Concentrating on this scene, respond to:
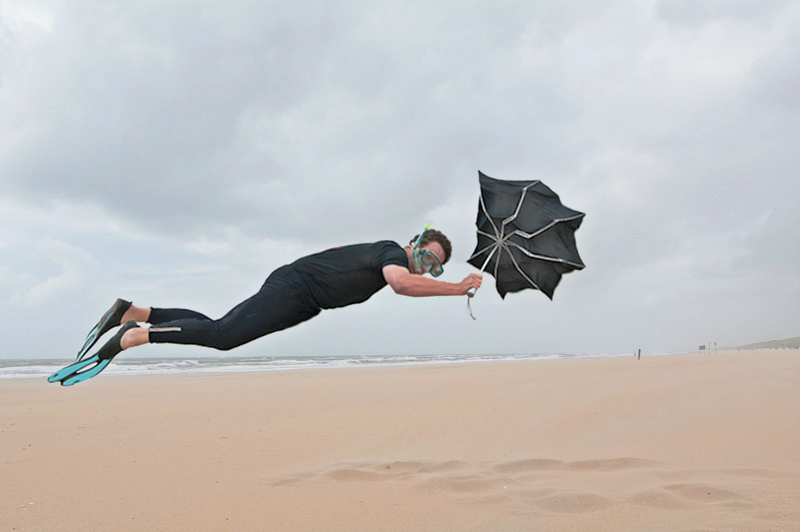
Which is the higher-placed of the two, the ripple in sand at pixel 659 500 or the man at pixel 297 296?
the man at pixel 297 296

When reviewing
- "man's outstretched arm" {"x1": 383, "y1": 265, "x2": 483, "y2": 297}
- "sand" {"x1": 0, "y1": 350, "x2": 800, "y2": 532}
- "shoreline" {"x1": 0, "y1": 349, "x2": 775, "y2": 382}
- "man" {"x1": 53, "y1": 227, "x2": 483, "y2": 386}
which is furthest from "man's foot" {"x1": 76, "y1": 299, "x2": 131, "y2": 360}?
"shoreline" {"x1": 0, "y1": 349, "x2": 775, "y2": 382}

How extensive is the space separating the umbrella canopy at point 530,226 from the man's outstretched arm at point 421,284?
0.53 metres

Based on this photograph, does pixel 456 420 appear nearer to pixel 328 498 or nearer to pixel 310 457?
pixel 310 457

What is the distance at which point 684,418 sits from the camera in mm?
7141

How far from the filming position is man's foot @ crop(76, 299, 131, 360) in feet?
12.0

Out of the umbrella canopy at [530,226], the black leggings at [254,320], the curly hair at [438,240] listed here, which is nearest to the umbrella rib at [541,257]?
the umbrella canopy at [530,226]

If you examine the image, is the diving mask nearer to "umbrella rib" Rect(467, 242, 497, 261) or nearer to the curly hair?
the curly hair

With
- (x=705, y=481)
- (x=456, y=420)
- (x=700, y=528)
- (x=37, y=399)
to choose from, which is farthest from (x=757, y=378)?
(x=37, y=399)

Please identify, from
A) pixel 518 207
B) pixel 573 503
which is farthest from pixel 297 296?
pixel 573 503

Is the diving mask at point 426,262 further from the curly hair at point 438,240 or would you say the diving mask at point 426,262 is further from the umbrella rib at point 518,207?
the umbrella rib at point 518,207

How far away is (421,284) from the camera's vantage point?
304 centimetres

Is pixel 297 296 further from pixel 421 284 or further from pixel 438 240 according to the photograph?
pixel 438 240

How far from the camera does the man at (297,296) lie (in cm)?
328

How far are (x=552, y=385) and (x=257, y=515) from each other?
913 cm
